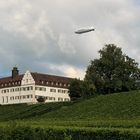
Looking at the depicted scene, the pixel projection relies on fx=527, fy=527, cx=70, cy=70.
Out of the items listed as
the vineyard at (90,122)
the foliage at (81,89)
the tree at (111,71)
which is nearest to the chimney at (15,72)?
the foliage at (81,89)

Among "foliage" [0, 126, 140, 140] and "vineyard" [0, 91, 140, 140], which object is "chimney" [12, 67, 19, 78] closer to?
"vineyard" [0, 91, 140, 140]

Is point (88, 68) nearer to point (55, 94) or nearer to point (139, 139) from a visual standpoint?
point (55, 94)

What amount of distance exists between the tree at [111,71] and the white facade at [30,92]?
56.6 meters

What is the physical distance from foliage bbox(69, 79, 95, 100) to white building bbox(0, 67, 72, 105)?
4057 centimetres

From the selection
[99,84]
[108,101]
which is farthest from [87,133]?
[99,84]

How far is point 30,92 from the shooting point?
177 m

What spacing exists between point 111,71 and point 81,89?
8.39 m

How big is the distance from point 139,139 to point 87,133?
12.4ft

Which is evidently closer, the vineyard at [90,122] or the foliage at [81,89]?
the vineyard at [90,122]

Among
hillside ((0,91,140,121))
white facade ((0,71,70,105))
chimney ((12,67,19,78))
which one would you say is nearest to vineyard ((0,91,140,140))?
hillside ((0,91,140,121))

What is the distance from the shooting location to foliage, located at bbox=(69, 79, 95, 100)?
11388 centimetres

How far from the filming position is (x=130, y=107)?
201 feet

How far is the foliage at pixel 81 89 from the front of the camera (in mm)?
113875

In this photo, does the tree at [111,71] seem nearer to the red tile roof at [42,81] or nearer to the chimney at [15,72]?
the red tile roof at [42,81]
